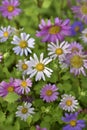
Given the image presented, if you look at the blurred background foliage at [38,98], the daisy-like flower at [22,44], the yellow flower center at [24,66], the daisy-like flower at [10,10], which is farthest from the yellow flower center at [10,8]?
the yellow flower center at [24,66]

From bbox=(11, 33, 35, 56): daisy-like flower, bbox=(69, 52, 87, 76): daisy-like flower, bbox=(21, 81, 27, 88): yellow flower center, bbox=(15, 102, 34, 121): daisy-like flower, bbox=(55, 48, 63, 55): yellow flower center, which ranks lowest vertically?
bbox=(15, 102, 34, 121): daisy-like flower

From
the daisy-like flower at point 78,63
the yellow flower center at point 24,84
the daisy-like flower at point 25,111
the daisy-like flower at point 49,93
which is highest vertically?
the daisy-like flower at point 78,63

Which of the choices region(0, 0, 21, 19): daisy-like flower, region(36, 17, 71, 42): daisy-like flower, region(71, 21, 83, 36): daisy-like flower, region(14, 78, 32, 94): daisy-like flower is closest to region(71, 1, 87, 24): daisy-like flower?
region(71, 21, 83, 36): daisy-like flower

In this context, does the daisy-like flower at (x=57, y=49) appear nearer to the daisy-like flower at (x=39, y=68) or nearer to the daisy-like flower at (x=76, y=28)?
the daisy-like flower at (x=39, y=68)

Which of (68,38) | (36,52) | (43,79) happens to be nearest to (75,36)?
(68,38)

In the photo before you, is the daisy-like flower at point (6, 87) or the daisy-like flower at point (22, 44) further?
the daisy-like flower at point (22, 44)

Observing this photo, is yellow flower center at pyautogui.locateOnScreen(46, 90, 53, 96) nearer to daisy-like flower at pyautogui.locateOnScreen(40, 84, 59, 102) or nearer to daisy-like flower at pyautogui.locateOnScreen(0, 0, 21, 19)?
daisy-like flower at pyautogui.locateOnScreen(40, 84, 59, 102)

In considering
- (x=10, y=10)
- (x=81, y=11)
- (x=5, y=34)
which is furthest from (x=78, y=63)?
(x=81, y=11)
